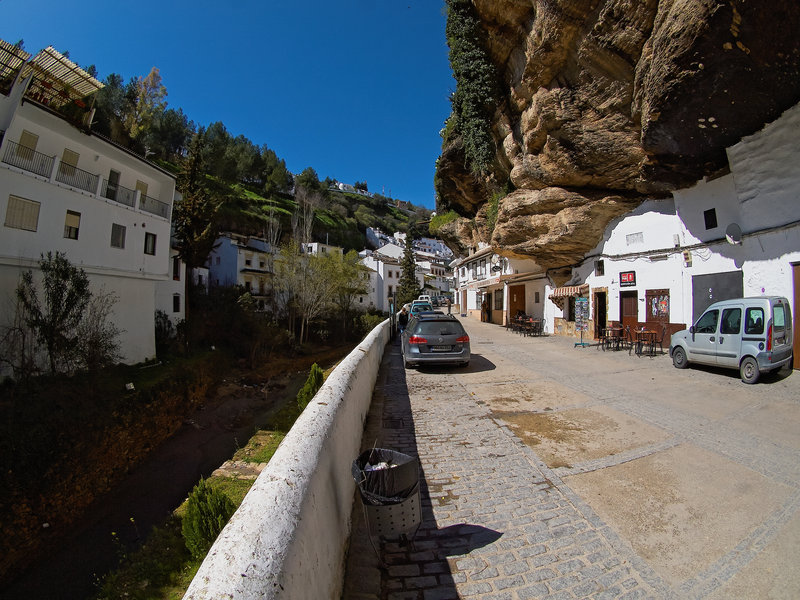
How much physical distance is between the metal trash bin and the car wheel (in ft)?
A: 32.9

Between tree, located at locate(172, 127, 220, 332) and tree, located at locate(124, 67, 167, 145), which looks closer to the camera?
tree, located at locate(172, 127, 220, 332)

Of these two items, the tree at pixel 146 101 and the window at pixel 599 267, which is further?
the tree at pixel 146 101

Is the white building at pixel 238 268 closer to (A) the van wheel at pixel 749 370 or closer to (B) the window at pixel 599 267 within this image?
(B) the window at pixel 599 267

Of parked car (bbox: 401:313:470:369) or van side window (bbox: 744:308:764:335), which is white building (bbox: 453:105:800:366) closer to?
van side window (bbox: 744:308:764:335)

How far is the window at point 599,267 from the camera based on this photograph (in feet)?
51.4

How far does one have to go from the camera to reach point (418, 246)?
9988cm

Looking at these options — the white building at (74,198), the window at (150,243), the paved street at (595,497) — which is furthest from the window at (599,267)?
the window at (150,243)

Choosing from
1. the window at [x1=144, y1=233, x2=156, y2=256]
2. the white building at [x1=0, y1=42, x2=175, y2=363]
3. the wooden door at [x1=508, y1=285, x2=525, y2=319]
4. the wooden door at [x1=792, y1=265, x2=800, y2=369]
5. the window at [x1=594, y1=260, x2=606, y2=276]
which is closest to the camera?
the wooden door at [x1=792, y1=265, x2=800, y2=369]

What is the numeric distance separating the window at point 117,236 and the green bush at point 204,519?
19.3 m

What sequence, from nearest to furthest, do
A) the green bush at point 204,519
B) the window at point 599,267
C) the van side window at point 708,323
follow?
the green bush at point 204,519
the van side window at point 708,323
the window at point 599,267

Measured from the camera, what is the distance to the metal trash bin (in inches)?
101

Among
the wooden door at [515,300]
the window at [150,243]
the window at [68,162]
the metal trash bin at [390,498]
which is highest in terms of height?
the window at [68,162]

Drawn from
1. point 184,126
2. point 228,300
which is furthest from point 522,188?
point 184,126

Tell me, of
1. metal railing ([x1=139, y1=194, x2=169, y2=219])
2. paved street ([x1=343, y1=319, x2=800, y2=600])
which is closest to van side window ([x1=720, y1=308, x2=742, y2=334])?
paved street ([x1=343, y1=319, x2=800, y2=600])
